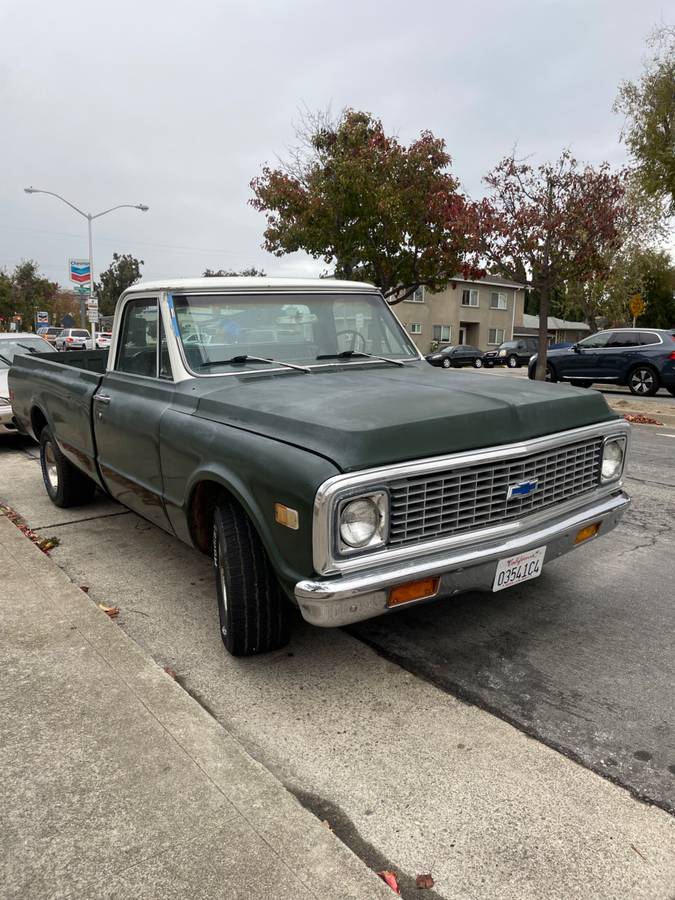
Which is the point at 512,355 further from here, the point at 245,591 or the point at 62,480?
the point at 245,591

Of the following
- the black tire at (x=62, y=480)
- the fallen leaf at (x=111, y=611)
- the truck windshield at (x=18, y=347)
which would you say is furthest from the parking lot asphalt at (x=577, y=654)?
the truck windshield at (x=18, y=347)

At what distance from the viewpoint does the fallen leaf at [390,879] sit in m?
2.00

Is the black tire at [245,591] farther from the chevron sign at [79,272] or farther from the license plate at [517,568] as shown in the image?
the chevron sign at [79,272]

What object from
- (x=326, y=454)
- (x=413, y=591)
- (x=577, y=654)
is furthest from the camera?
(x=577, y=654)

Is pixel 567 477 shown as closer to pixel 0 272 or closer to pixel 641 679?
pixel 641 679

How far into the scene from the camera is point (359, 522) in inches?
107

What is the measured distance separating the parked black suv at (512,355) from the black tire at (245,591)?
115 feet

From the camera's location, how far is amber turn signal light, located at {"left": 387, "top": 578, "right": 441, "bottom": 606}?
277 cm

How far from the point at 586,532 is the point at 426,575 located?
3.94 feet

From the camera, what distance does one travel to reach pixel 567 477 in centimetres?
348

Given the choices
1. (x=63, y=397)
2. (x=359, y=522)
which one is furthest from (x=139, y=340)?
(x=359, y=522)

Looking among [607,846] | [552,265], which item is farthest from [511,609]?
[552,265]

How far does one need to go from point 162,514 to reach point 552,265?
48.3 feet

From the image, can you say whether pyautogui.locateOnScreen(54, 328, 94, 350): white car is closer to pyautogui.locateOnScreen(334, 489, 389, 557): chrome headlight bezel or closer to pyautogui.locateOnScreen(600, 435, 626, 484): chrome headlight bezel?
pyautogui.locateOnScreen(600, 435, 626, 484): chrome headlight bezel
